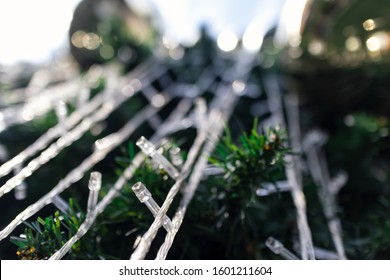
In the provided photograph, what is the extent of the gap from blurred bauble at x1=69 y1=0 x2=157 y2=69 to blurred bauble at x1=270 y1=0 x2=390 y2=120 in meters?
0.42

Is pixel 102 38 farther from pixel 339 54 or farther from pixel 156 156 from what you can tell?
pixel 156 156

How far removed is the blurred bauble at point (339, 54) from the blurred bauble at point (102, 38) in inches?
16.4

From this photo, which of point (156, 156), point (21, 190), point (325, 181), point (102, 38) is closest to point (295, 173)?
point (325, 181)

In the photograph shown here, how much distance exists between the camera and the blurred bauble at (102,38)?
1.21 m

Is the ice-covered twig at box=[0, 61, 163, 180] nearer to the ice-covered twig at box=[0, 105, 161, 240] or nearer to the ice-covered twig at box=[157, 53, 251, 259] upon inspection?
the ice-covered twig at box=[0, 105, 161, 240]

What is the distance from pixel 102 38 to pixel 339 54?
0.63 meters

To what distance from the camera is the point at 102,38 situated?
122 centimetres

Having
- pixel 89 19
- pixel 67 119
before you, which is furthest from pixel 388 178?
pixel 89 19

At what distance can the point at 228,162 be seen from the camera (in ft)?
1.70

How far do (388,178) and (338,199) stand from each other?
0.28 ft

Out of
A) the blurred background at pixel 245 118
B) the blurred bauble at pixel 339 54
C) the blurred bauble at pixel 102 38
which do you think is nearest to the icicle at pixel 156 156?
the blurred background at pixel 245 118

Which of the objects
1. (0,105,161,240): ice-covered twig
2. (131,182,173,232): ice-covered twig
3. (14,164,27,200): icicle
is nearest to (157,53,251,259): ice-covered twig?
(131,182,173,232): ice-covered twig

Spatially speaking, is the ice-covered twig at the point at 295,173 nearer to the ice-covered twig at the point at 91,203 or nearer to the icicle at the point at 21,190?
the ice-covered twig at the point at 91,203
